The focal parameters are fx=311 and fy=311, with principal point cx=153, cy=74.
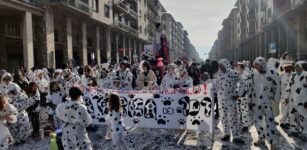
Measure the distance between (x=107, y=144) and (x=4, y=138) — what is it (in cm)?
247

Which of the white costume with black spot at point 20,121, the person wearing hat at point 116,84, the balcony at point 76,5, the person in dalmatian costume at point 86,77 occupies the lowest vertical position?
the white costume with black spot at point 20,121

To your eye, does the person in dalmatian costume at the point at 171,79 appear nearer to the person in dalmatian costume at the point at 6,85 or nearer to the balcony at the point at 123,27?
the person in dalmatian costume at the point at 6,85

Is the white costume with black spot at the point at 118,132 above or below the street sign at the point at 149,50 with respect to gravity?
below

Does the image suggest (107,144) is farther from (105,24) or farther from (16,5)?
(105,24)

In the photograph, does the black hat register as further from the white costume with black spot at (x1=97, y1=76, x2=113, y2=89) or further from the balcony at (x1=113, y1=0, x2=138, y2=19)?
the balcony at (x1=113, y1=0, x2=138, y2=19)

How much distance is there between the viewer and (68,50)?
94.5 feet

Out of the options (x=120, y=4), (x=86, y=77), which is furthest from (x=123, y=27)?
(x=86, y=77)

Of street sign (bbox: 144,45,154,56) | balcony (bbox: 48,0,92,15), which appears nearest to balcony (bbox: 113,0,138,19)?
balcony (bbox: 48,0,92,15)

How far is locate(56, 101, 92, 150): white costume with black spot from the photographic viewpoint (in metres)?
5.75

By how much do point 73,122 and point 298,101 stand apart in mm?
5484

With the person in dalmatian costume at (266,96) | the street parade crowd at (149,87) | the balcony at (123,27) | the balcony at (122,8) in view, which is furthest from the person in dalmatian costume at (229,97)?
the balcony at (122,8)

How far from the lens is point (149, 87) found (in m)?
9.79

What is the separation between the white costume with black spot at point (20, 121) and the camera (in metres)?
8.47

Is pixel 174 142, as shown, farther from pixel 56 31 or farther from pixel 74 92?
pixel 56 31
